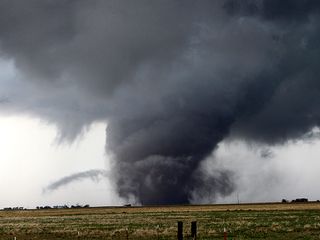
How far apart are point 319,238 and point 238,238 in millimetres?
6177

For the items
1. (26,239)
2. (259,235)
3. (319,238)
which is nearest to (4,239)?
(26,239)

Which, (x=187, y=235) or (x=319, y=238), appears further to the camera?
(x=187, y=235)

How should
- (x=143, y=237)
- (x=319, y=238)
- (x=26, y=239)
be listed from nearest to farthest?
(x=319, y=238)
(x=143, y=237)
(x=26, y=239)

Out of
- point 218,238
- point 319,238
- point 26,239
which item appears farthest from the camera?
point 26,239

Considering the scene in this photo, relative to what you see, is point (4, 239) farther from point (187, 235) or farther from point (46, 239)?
point (187, 235)

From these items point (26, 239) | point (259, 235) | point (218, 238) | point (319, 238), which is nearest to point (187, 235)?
point (218, 238)

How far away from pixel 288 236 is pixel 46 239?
→ 72.3 ft

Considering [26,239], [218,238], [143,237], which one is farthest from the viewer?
[26,239]

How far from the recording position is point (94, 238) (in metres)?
41.6

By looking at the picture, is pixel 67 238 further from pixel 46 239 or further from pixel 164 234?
pixel 164 234

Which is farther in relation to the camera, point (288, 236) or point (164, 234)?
point (164, 234)

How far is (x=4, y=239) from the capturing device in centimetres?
4291

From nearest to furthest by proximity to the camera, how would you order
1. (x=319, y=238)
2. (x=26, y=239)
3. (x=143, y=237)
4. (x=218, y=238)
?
(x=319, y=238)
(x=218, y=238)
(x=143, y=237)
(x=26, y=239)

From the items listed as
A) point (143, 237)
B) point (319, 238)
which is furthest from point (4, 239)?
point (319, 238)
